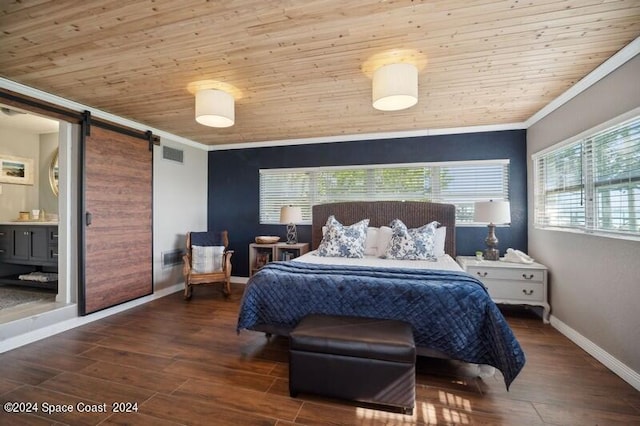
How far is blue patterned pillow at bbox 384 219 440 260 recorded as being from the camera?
336cm

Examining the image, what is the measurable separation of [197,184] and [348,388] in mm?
4241

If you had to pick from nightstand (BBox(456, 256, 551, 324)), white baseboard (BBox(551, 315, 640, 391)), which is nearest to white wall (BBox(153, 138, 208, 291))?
nightstand (BBox(456, 256, 551, 324))

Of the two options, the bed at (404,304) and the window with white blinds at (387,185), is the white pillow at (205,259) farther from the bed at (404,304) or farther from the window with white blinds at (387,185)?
the bed at (404,304)

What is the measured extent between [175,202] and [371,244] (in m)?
3.11

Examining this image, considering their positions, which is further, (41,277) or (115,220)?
(41,277)

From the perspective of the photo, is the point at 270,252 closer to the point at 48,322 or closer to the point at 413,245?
the point at 413,245

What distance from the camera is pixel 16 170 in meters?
4.52

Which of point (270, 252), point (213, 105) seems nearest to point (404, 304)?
point (213, 105)

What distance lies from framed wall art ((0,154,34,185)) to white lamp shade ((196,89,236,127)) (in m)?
3.95

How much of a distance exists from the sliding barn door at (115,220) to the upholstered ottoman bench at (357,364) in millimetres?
2816

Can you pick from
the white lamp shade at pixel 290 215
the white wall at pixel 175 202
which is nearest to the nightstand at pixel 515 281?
the white lamp shade at pixel 290 215

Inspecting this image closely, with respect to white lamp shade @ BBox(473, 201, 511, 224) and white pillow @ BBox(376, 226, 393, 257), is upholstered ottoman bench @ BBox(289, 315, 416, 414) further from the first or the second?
white lamp shade @ BBox(473, 201, 511, 224)

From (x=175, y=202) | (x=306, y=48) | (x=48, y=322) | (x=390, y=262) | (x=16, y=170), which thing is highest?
(x=306, y=48)

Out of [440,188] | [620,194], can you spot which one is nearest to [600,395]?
[620,194]
